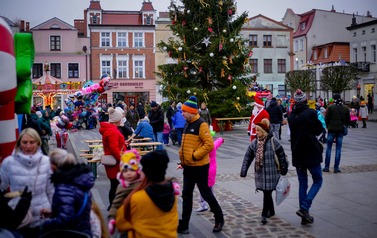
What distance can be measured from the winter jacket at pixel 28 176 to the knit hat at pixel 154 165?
1.21 m

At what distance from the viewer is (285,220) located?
620 cm

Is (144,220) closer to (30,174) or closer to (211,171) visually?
(30,174)

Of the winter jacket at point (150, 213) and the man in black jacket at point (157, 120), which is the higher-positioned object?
the man in black jacket at point (157, 120)

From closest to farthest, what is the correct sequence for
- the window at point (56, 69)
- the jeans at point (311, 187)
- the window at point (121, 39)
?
1. the jeans at point (311, 187)
2. the window at point (56, 69)
3. the window at point (121, 39)

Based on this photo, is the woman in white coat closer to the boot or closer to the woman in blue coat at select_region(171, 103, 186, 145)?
the boot

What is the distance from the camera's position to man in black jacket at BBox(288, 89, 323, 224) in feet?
20.0

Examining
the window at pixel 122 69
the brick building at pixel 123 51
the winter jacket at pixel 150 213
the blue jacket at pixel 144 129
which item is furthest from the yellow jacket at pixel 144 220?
the window at pixel 122 69

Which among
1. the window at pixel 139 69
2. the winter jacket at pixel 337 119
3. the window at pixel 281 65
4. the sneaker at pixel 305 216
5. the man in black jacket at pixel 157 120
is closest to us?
the sneaker at pixel 305 216

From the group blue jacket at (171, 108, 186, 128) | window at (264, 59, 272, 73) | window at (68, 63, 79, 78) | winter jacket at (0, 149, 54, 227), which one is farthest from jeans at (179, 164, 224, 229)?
window at (264, 59, 272, 73)

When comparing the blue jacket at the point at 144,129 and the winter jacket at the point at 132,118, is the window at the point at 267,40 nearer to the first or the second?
the winter jacket at the point at 132,118

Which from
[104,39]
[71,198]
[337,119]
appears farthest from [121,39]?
[71,198]

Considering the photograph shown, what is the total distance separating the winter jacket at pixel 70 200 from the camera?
130 inches

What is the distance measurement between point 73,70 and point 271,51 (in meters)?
27.6

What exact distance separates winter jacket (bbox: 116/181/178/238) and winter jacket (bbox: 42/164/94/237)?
0.33m
